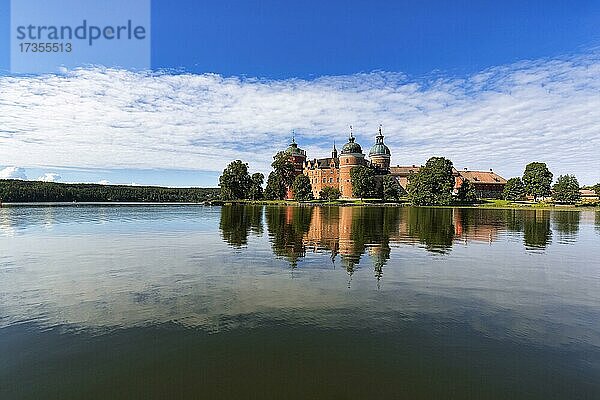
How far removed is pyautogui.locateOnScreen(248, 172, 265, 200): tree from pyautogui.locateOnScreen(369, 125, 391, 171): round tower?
175ft

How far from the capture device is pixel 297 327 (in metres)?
12.2

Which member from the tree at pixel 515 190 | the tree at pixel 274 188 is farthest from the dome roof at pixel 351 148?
the tree at pixel 515 190

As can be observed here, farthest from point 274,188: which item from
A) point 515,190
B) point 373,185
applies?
point 515,190

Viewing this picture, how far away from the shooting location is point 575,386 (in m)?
8.91

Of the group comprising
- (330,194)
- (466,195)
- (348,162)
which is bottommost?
(466,195)

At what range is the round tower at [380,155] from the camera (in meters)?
172

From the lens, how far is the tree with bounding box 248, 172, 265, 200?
5709 inches

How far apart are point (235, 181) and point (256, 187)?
318 inches

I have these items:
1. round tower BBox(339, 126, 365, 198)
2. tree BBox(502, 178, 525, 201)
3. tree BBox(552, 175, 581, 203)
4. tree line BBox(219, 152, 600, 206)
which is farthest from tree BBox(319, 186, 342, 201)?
tree BBox(552, 175, 581, 203)

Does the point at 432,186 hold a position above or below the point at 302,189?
above

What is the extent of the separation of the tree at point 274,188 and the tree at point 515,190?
8235 cm

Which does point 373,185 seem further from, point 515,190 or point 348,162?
point 515,190

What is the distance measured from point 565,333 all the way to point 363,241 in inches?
831

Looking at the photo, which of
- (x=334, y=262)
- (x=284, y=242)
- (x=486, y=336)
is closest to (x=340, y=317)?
(x=486, y=336)
